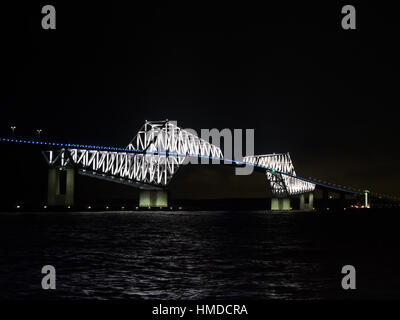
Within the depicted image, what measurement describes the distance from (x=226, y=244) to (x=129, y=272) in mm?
12409

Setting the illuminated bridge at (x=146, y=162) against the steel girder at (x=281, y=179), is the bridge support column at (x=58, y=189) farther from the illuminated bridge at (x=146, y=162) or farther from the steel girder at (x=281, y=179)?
the steel girder at (x=281, y=179)

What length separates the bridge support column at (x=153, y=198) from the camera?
115562 millimetres

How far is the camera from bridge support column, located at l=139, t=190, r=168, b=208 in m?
116

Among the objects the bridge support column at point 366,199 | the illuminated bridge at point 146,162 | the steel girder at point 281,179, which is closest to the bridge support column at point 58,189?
the illuminated bridge at point 146,162

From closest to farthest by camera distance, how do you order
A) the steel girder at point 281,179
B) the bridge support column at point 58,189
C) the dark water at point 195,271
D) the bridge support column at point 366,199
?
the dark water at point 195,271 < the bridge support column at point 58,189 < the steel girder at point 281,179 < the bridge support column at point 366,199

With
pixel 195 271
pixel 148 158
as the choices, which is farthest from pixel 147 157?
pixel 195 271

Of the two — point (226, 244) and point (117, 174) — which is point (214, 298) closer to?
point (226, 244)

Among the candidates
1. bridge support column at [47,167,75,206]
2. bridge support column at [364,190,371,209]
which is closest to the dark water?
bridge support column at [47,167,75,206]

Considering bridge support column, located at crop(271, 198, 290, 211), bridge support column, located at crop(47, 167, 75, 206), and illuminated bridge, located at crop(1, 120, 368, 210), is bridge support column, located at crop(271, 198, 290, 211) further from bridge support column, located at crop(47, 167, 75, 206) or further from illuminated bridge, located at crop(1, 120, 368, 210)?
bridge support column, located at crop(47, 167, 75, 206)

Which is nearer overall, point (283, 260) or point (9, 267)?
point (9, 267)

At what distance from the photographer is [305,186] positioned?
15862 centimetres

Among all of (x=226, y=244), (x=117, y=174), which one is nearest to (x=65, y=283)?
(x=226, y=244)

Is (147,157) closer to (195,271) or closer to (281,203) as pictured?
(281,203)

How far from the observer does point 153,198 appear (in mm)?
117250
